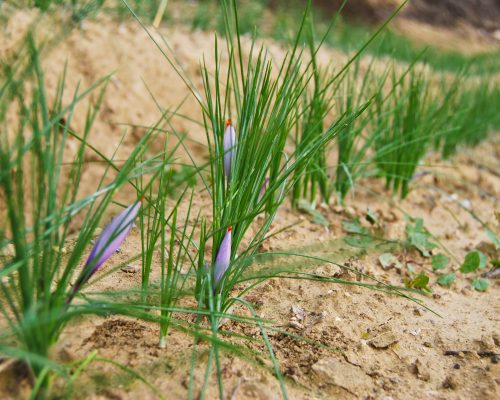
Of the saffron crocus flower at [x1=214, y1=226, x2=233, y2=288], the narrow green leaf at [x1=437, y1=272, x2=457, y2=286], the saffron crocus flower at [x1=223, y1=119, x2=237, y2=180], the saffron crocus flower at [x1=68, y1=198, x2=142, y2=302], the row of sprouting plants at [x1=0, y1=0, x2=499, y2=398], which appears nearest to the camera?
the row of sprouting plants at [x1=0, y1=0, x2=499, y2=398]

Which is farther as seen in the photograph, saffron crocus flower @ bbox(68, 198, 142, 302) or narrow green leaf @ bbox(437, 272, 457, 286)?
narrow green leaf @ bbox(437, 272, 457, 286)

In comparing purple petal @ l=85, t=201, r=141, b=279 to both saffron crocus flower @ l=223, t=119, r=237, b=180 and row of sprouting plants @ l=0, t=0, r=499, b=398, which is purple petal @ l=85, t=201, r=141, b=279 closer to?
row of sprouting plants @ l=0, t=0, r=499, b=398

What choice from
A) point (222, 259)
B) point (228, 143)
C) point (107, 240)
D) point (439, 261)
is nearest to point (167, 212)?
point (228, 143)

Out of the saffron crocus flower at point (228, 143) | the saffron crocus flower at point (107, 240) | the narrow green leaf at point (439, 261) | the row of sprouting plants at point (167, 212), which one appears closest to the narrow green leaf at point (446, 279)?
the narrow green leaf at point (439, 261)

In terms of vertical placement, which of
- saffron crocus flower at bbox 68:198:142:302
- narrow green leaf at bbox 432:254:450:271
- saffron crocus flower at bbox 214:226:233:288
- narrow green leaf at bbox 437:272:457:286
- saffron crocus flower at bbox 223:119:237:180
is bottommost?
narrow green leaf at bbox 437:272:457:286

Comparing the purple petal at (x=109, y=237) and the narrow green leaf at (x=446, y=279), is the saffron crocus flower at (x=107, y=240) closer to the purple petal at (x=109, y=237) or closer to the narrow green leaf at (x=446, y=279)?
the purple petal at (x=109, y=237)

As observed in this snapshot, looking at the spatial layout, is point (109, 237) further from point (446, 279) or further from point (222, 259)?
point (446, 279)

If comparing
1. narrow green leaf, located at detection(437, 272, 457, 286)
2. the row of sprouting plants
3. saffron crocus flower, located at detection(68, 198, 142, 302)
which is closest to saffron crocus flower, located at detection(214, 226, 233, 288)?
the row of sprouting plants

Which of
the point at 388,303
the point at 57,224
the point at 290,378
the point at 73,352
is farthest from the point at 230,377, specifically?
the point at 388,303

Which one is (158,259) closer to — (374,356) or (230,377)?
(230,377)
